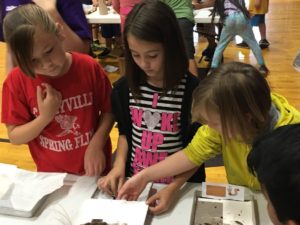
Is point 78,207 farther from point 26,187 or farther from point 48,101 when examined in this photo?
point 48,101

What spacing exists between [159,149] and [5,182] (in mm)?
451

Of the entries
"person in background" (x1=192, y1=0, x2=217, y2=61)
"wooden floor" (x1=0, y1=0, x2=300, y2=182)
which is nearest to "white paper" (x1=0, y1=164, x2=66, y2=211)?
"wooden floor" (x1=0, y1=0, x2=300, y2=182)

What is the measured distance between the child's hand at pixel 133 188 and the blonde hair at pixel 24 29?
1.36 ft

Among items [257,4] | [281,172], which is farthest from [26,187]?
[257,4]

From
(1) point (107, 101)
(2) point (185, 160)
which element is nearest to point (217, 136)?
(2) point (185, 160)

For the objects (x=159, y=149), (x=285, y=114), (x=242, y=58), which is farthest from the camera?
(x=242, y=58)

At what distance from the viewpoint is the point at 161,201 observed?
1014mm

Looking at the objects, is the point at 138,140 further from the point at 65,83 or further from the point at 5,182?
the point at 5,182

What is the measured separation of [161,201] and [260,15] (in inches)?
149

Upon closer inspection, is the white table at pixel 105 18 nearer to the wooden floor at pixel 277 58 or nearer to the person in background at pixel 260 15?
the wooden floor at pixel 277 58

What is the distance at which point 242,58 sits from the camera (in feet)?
13.4

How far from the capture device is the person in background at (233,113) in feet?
3.01

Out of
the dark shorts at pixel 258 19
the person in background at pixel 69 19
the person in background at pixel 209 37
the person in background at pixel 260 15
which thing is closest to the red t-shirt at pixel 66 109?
the person in background at pixel 69 19

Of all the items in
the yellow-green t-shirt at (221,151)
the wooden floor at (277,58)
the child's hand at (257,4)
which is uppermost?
the yellow-green t-shirt at (221,151)
